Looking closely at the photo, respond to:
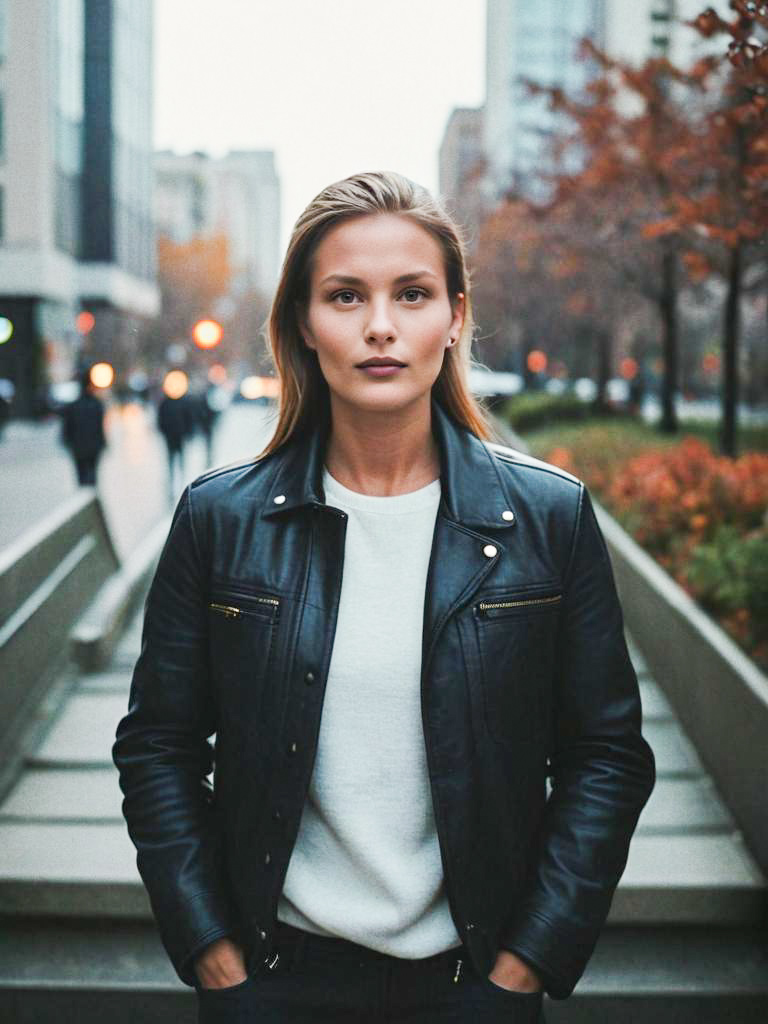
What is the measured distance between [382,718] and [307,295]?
83 centimetres

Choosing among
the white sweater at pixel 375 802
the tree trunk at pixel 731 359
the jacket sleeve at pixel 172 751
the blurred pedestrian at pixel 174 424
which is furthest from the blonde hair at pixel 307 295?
the blurred pedestrian at pixel 174 424

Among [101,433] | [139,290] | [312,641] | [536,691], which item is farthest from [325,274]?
[139,290]

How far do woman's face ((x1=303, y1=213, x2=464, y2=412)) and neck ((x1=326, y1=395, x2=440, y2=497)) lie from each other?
0.08 m

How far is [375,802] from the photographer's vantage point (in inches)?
85.5

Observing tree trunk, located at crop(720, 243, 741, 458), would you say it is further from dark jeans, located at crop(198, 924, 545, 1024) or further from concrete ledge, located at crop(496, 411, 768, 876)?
dark jeans, located at crop(198, 924, 545, 1024)

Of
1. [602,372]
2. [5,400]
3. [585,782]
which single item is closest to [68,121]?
[5,400]

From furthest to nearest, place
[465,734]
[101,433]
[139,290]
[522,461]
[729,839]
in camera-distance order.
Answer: [139,290] < [101,433] < [729,839] < [522,461] < [465,734]

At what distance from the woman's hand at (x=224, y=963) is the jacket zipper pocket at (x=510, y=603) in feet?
2.52

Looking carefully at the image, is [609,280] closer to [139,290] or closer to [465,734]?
[465,734]

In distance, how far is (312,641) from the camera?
2158 millimetres

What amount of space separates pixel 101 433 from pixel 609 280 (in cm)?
1298

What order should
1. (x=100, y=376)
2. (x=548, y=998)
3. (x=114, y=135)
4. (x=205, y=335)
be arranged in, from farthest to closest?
(x=114, y=135), (x=205, y=335), (x=100, y=376), (x=548, y=998)

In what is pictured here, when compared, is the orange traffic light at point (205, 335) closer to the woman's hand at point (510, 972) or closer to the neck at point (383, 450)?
the neck at point (383, 450)

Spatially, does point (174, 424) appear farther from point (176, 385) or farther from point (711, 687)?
point (711, 687)
